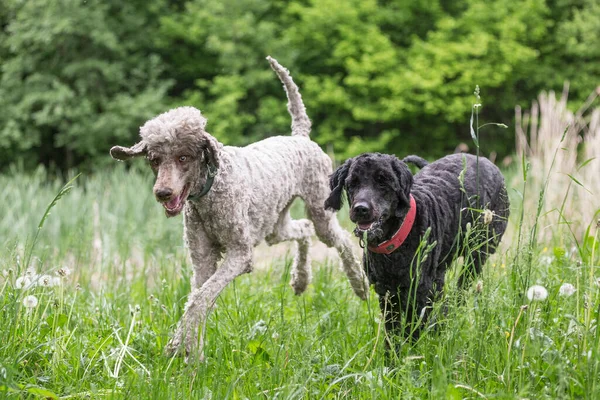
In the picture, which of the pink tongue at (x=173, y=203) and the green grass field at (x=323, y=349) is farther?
the pink tongue at (x=173, y=203)

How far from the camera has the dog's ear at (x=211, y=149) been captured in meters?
3.67

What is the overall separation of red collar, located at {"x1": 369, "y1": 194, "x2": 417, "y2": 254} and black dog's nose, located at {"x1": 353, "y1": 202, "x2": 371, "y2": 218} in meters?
0.28

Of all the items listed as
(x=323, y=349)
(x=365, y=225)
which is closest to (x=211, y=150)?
(x=365, y=225)

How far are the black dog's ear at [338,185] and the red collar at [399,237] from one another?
34 centimetres

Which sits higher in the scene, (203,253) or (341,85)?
(203,253)

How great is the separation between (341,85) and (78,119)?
7.34 metres

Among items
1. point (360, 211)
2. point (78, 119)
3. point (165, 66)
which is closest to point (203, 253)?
point (360, 211)

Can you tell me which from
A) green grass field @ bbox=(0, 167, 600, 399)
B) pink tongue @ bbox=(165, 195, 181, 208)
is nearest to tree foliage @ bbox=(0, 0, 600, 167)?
green grass field @ bbox=(0, 167, 600, 399)

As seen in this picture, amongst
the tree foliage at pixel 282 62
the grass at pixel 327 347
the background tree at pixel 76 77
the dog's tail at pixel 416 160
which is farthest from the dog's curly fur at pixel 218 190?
the background tree at pixel 76 77

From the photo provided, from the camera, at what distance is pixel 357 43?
19.2 meters

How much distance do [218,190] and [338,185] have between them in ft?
Answer: 2.10

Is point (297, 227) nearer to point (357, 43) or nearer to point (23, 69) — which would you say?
point (357, 43)

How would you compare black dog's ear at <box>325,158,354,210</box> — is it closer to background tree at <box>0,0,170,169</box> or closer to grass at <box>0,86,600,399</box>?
grass at <box>0,86,600,399</box>

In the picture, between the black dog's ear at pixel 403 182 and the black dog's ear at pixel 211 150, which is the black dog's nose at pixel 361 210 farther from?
the black dog's ear at pixel 211 150
